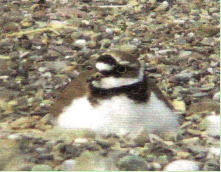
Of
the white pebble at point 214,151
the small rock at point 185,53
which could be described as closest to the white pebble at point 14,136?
the white pebble at point 214,151

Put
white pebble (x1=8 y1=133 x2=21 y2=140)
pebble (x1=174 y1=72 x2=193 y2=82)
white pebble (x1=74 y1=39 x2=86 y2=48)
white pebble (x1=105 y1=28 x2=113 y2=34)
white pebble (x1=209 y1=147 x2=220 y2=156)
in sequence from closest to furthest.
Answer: white pebble (x1=209 y1=147 x2=220 y2=156)
white pebble (x1=8 y1=133 x2=21 y2=140)
pebble (x1=174 y1=72 x2=193 y2=82)
white pebble (x1=74 y1=39 x2=86 y2=48)
white pebble (x1=105 y1=28 x2=113 y2=34)

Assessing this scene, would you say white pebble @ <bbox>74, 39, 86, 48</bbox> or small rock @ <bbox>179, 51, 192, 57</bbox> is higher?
A: white pebble @ <bbox>74, 39, 86, 48</bbox>

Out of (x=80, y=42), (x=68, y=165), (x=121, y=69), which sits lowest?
(x=68, y=165)

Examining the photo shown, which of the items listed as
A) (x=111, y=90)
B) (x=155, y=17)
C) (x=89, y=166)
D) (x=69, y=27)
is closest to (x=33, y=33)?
(x=69, y=27)

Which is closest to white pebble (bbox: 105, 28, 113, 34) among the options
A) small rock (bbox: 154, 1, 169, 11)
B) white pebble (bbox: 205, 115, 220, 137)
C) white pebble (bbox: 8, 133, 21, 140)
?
small rock (bbox: 154, 1, 169, 11)

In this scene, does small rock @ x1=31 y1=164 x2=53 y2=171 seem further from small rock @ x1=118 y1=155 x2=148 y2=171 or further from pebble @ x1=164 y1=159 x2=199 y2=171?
pebble @ x1=164 y1=159 x2=199 y2=171

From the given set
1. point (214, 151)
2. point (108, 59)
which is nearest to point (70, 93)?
point (108, 59)

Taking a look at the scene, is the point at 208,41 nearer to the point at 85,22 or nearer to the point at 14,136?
the point at 85,22
